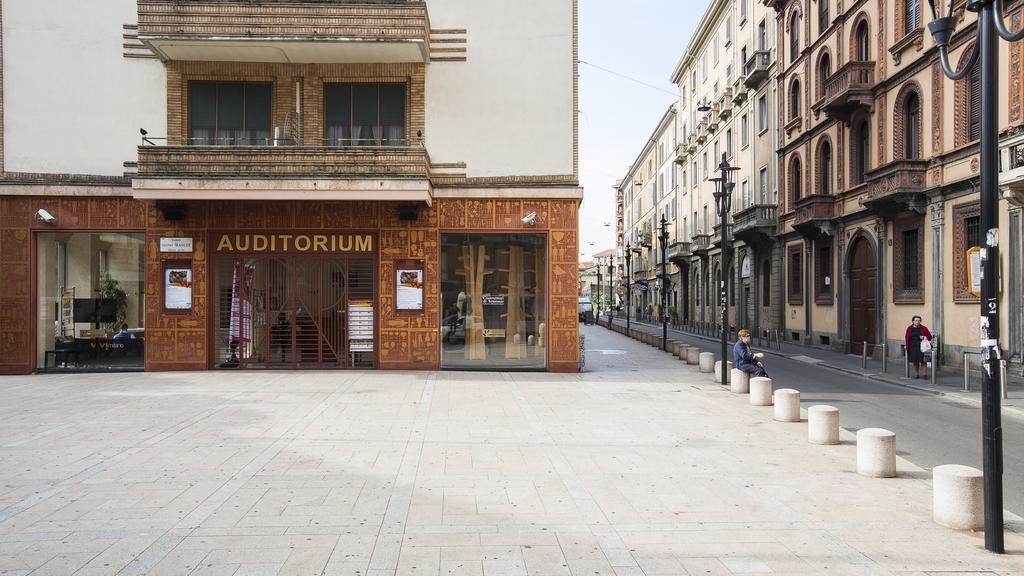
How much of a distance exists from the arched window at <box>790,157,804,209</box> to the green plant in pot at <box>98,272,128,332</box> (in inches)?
1072

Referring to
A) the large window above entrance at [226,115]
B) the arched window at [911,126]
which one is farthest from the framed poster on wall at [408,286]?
the arched window at [911,126]

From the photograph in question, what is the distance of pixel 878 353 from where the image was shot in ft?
82.3

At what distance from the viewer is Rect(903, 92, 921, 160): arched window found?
2355cm

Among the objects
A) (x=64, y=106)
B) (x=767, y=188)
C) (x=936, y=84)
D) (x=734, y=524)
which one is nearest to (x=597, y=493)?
(x=734, y=524)

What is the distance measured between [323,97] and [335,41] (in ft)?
5.87

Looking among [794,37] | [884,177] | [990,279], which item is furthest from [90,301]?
[794,37]

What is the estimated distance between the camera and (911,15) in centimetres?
2353

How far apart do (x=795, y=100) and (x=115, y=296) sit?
28.8m

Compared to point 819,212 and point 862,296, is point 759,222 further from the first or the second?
point 862,296

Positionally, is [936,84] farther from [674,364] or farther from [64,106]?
[64,106]

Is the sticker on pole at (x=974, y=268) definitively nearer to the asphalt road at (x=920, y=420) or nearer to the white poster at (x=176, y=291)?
the asphalt road at (x=920, y=420)

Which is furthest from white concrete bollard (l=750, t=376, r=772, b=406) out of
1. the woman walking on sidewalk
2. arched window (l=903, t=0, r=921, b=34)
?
arched window (l=903, t=0, r=921, b=34)

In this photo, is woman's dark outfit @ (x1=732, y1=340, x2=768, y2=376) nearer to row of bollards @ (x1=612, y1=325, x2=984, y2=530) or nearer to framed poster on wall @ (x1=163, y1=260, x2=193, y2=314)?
row of bollards @ (x1=612, y1=325, x2=984, y2=530)

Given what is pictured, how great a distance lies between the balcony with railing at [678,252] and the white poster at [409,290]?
38.2 m
